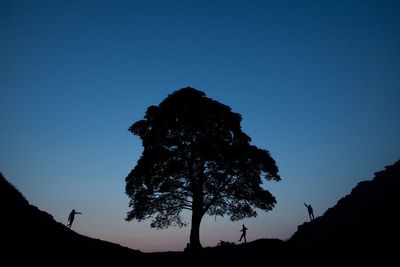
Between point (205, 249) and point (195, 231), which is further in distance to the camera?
point (195, 231)

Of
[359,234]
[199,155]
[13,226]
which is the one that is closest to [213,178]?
[199,155]

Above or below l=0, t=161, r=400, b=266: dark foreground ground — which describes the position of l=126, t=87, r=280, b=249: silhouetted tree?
above

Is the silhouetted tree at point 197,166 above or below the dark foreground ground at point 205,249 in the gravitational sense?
above

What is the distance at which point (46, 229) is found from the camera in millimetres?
16344

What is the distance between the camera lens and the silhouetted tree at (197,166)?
22516 mm

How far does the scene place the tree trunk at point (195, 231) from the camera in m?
21.5

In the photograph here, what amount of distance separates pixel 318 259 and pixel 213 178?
9.99m

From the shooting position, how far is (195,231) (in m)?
22.2

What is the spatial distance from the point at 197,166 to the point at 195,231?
17.6ft

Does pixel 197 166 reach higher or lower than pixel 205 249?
higher

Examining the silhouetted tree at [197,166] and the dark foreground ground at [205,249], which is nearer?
the dark foreground ground at [205,249]

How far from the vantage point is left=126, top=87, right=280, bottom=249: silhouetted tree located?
73.9 feet

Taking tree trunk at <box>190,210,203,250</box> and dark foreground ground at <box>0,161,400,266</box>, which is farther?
tree trunk at <box>190,210,203,250</box>

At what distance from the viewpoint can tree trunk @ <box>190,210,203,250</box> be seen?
21.5m
